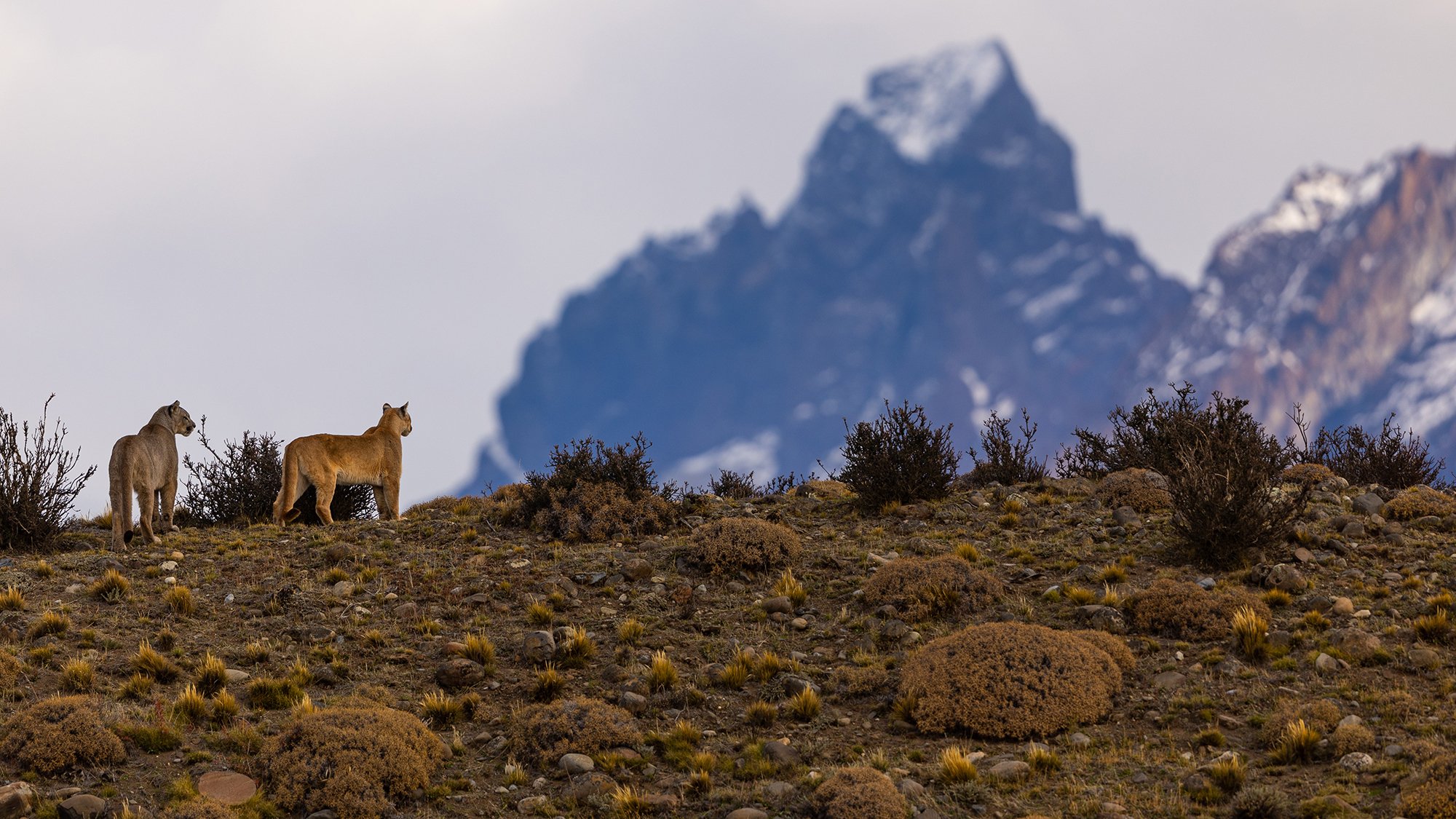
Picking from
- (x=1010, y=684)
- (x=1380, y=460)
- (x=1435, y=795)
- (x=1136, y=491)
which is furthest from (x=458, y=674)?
(x=1380, y=460)

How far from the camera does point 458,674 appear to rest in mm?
11227

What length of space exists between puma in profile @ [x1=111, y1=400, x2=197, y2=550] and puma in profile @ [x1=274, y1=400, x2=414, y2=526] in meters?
1.50

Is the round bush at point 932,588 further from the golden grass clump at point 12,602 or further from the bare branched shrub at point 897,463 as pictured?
the golden grass clump at point 12,602

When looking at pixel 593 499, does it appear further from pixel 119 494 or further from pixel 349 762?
pixel 349 762

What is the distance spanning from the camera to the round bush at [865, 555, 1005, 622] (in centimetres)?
1231

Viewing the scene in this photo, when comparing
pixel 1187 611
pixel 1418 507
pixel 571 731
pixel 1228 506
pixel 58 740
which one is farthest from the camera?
pixel 1418 507

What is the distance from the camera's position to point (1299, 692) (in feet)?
32.6

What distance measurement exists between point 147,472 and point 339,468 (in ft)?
8.55

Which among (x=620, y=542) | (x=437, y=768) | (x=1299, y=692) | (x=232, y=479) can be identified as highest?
(x=232, y=479)

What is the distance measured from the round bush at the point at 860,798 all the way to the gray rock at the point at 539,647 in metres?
3.96

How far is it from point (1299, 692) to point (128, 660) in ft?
36.4

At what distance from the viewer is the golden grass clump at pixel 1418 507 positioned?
14391 millimetres

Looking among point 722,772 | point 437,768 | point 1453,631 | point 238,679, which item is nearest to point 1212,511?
point 1453,631

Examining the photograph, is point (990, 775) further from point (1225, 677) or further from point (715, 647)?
point (715, 647)
